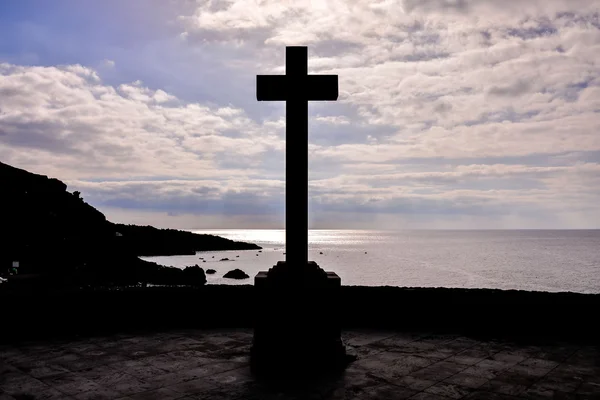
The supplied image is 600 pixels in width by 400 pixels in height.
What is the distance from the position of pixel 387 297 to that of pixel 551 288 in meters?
58.0

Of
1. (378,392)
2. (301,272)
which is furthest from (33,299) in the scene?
(378,392)

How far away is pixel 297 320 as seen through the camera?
6051 mm

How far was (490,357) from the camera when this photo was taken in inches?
243

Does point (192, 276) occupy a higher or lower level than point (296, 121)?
lower

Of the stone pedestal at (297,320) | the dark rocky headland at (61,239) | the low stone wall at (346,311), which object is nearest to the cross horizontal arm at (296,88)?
the stone pedestal at (297,320)

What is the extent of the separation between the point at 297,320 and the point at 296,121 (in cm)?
288

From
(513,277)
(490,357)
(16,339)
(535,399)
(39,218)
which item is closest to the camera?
(535,399)

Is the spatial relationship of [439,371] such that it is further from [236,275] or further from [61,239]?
[236,275]

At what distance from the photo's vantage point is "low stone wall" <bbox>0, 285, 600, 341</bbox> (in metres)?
7.46

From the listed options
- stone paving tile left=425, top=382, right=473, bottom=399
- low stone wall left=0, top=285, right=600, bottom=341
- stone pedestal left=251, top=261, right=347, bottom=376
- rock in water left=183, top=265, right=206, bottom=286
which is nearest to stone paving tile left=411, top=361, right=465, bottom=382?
stone paving tile left=425, top=382, right=473, bottom=399

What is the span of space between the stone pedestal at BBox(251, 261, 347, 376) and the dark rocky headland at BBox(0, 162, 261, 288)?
28.6 metres

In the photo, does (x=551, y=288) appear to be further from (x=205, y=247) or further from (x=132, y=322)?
(x=205, y=247)

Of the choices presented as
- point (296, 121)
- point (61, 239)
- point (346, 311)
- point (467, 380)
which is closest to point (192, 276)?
point (61, 239)

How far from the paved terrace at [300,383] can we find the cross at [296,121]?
69.7 inches
